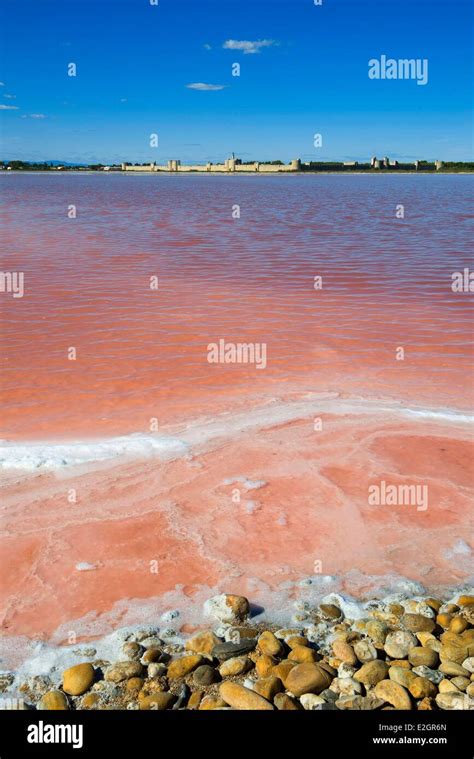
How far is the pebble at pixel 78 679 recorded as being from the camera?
3584mm

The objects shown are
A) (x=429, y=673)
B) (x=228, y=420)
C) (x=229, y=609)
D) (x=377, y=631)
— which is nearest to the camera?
(x=429, y=673)

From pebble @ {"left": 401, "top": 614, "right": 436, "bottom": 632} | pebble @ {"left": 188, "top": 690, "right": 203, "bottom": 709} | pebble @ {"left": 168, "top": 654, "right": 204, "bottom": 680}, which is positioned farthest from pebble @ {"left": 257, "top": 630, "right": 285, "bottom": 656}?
pebble @ {"left": 401, "top": 614, "right": 436, "bottom": 632}

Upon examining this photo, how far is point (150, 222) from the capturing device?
29500 mm

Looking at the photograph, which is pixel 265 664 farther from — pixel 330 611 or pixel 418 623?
pixel 418 623

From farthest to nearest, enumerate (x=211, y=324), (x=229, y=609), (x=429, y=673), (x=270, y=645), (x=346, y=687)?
(x=211, y=324), (x=229, y=609), (x=270, y=645), (x=429, y=673), (x=346, y=687)

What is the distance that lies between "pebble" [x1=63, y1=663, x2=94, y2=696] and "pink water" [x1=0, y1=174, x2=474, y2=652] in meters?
0.57

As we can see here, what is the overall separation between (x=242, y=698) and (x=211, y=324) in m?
8.55

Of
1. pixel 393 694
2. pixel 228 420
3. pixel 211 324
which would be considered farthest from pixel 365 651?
pixel 211 324

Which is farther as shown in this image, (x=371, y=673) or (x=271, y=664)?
(x=271, y=664)

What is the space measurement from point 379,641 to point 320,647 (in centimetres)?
36

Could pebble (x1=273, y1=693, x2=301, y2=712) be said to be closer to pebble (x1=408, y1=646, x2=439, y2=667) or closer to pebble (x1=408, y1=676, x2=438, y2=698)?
pebble (x1=408, y1=676, x2=438, y2=698)

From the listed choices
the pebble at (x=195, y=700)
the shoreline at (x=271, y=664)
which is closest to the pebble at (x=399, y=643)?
the shoreline at (x=271, y=664)

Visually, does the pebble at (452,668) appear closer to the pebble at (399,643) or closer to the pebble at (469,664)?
the pebble at (469,664)

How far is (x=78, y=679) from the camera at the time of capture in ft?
11.9
